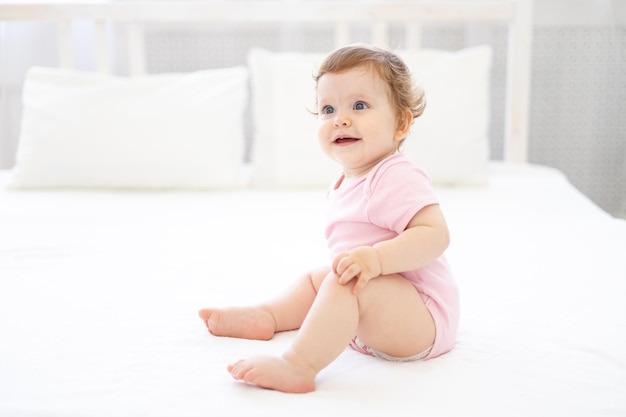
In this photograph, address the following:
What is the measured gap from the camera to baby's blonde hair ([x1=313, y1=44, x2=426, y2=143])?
90 cm

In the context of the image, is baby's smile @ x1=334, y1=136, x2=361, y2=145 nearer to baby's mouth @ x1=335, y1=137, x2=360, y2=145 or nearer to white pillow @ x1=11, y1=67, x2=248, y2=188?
baby's mouth @ x1=335, y1=137, x2=360, y2=145

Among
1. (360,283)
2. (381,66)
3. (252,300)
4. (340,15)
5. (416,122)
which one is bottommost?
(252,300)

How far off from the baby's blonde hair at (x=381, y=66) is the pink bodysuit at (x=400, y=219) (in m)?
0.08

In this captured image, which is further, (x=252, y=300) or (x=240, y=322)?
(x=252, y=300)

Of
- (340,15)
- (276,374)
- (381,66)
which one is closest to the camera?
(276,374)

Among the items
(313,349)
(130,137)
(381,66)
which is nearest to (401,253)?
(313,349)

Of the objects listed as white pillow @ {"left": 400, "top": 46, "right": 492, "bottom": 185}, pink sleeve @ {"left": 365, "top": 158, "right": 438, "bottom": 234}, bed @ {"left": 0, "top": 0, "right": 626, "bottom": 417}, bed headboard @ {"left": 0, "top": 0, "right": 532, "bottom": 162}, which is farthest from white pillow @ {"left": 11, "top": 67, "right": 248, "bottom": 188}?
pink sleeve @ {"left": 365, "top": 158, "right": 438, "bottom": 234}

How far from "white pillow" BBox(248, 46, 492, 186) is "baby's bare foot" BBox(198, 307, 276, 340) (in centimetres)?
105

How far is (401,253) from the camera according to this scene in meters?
0.80

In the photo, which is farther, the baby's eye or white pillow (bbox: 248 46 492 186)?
white pillow (bbox: 248 46 492 186)

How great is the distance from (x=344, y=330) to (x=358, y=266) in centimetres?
7

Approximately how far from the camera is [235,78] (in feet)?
6.82

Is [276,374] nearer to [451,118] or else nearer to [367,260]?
[367,260]

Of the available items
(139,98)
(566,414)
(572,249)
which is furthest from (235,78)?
(566,414)
